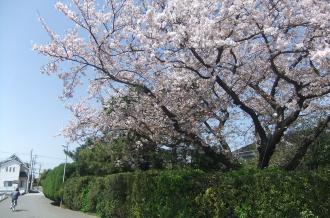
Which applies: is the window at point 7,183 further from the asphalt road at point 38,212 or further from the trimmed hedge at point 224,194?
the trimmed hedge at point 224,194

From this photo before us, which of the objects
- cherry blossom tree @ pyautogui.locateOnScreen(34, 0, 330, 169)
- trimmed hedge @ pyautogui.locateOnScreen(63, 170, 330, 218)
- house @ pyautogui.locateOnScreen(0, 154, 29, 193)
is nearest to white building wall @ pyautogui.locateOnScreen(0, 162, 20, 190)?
house @ pyautogui.locateOnScreen(0, 154, 29, 193)

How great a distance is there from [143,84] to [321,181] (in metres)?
5.79

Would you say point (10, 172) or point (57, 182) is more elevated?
point (10, 172)

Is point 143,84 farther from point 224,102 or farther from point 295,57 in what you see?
point 295,57

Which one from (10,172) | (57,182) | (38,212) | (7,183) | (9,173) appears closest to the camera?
(38,212)

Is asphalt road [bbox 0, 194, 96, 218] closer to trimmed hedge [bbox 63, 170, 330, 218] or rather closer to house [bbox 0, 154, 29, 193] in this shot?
trimmed hedge [bbox 63, 170, 330, 218]

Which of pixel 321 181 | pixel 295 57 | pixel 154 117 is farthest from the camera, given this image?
pixel 154 117

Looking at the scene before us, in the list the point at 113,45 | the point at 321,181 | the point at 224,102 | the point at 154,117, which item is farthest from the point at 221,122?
the point at 321,181

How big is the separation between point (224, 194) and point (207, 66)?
304 centimetres

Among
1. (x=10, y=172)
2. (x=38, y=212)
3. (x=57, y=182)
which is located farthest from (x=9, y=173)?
(x=38, y=212)

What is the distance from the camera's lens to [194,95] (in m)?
11.9

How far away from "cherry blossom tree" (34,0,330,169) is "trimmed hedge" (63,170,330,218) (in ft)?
4.96

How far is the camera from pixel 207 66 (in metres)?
10.7

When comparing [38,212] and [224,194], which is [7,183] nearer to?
[38,212]
